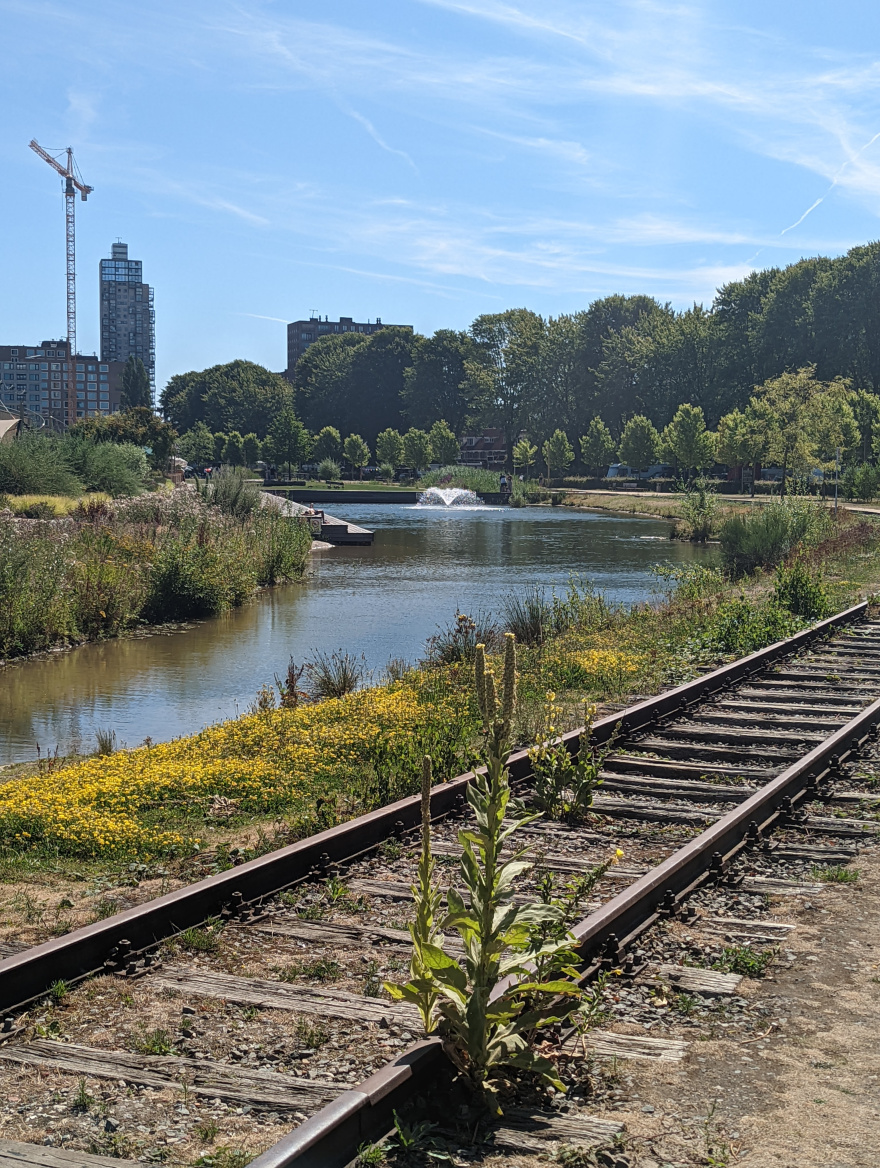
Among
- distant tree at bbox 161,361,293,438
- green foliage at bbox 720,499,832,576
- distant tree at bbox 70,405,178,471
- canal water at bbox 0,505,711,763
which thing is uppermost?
distant tree at bbox 161,361,293,438

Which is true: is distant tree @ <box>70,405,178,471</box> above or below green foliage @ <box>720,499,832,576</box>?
above

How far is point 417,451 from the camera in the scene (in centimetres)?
10994

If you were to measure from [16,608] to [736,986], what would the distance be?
53.0 ft

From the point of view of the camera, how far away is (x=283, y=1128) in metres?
3.78

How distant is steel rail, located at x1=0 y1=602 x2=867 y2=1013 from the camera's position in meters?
4.83

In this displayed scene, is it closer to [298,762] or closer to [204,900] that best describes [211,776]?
[298,762]

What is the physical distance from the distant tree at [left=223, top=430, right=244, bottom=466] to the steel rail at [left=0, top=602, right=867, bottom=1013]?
117m

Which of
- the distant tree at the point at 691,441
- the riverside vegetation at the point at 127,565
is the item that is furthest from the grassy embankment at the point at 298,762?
the distant tree at the point at 691,441

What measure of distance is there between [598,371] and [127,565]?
96691 millimetres

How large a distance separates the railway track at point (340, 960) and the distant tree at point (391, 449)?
103945mm

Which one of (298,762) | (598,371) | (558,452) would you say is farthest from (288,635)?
(598,371)

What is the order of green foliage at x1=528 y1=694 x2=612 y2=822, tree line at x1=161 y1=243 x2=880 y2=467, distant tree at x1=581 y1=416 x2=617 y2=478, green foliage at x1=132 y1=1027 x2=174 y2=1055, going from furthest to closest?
distant tree at x1=581 y1=416 x2=617 y2=478
tree line at x1=161 y1=243 x2=880 y2=467
green foliage at x1=528 y1=694 x2=612 y2=822
green foliage at x1=132 y1=1027 x2=174 y2=1055

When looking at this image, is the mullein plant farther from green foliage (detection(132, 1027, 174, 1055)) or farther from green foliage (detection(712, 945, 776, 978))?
green foliage (detection(712, 945, 776, 978))

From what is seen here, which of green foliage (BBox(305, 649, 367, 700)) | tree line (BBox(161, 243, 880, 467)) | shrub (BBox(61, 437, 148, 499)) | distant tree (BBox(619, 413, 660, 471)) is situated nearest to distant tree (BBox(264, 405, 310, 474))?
tree line (BBox(161, 243, 880, 467))
